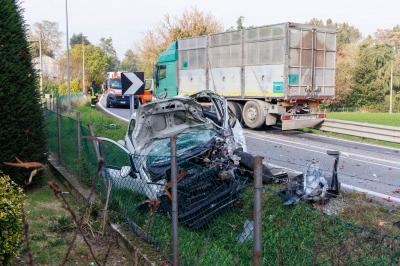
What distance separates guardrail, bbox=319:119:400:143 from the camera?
13.6 m

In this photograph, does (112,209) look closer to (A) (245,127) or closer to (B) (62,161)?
(B) (62,161)

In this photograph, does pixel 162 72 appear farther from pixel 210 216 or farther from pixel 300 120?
pixel 210 216

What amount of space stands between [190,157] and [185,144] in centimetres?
86

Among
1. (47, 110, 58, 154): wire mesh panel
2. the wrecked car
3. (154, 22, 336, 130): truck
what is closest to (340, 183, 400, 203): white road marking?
the wrecked car

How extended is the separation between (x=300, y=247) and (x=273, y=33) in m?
11.6

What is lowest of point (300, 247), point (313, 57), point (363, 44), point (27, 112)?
point (300, 247)

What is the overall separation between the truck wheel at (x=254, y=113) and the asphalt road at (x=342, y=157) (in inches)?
19.5

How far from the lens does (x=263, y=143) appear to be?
13.3 m

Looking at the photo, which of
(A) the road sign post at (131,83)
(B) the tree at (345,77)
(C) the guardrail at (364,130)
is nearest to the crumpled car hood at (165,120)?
(A) the road sign post at (131,83)

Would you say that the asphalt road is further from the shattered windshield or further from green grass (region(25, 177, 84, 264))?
green grass (region(25, 177, 84, 264))

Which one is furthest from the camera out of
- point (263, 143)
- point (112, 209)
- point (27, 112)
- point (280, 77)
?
point (280, 77)

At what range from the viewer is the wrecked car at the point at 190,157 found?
5.60m

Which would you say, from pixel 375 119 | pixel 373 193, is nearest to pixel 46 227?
pixel 373 193

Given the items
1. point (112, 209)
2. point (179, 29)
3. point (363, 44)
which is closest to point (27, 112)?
point (112, 209)
